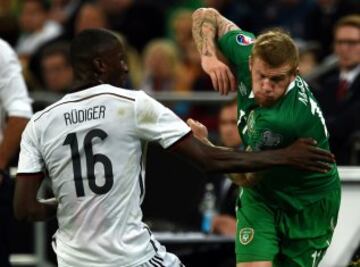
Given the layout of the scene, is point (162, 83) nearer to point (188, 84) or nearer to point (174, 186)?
point (188, 84)

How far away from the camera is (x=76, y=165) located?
732cm

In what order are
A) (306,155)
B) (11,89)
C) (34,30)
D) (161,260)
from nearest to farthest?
(306,155)
(161,260)
(11,89)
(34,30)

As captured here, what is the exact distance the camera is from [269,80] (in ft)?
25.3

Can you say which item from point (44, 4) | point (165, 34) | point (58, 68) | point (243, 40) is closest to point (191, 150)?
point (243, 40)

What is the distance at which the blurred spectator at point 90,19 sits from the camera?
14734 mm

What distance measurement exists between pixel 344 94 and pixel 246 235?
13.3 ft

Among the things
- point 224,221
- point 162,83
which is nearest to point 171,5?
point 162,83

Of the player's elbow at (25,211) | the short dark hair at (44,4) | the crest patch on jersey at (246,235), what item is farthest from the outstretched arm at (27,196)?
the short dark hair at (44,4)

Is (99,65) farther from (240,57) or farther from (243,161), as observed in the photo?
(240,57)

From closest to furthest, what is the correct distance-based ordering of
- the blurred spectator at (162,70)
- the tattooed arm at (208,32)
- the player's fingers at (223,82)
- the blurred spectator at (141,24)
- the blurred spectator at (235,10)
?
the player's fingers at (223,82), the tattooed arm at (208,32), the blurred spectator at (162,70), the blurred spectator at (235,10), the blurred spectator at (141,24)

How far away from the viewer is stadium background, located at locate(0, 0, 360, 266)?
11594 mm

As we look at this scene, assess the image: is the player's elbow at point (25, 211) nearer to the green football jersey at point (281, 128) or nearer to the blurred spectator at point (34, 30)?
the green football jersey at point (281, 128)

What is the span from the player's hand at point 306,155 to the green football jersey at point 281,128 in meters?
0.34

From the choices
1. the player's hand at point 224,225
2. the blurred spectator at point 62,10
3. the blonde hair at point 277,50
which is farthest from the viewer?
the blurred spectator at point 62,10
